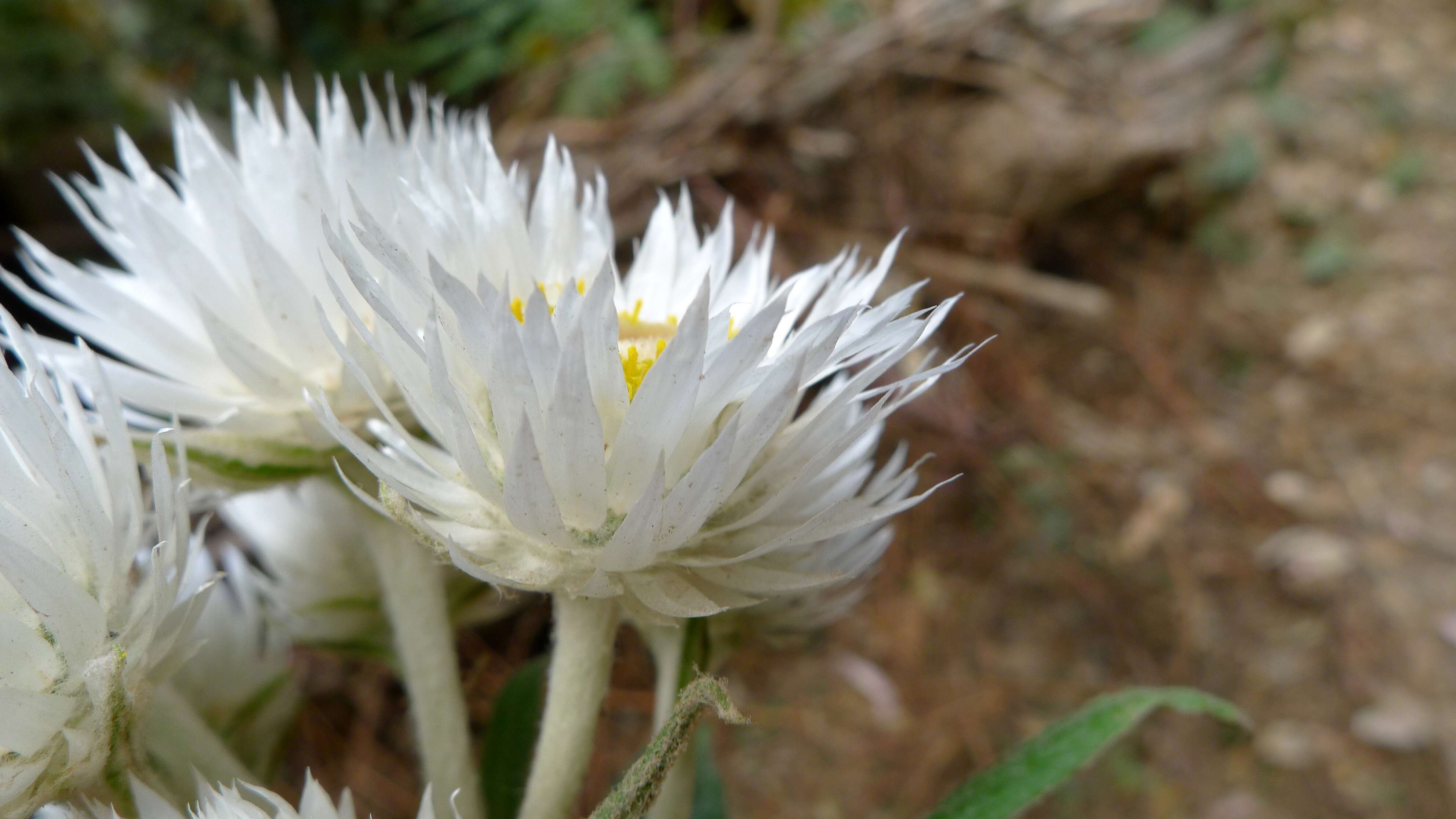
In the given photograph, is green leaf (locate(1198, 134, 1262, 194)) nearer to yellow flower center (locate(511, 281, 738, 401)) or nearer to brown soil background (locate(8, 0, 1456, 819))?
brown soil background (locate(8, 0, 1456, 819))

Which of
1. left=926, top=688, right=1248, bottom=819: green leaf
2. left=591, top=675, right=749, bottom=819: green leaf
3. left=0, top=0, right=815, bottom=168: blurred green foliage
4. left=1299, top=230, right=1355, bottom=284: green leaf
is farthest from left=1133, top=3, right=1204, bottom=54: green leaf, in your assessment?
left=591, top=675, right=749, bottom=819: green leaf

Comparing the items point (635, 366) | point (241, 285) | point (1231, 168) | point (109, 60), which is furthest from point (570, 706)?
point (1231, 168)

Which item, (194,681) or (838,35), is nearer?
(194,681)

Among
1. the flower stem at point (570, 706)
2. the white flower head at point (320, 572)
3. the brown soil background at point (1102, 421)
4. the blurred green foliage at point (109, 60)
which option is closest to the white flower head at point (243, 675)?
the white flower head at point (320, 572)

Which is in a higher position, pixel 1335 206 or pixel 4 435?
pixel 4 435

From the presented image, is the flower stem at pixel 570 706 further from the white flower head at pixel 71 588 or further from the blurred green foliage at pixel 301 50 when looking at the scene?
the blurred green foliage at pixel 301 50

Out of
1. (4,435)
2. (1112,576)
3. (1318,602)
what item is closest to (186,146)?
(4,435)

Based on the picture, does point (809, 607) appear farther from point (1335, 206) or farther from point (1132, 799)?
point (1335, 206)
